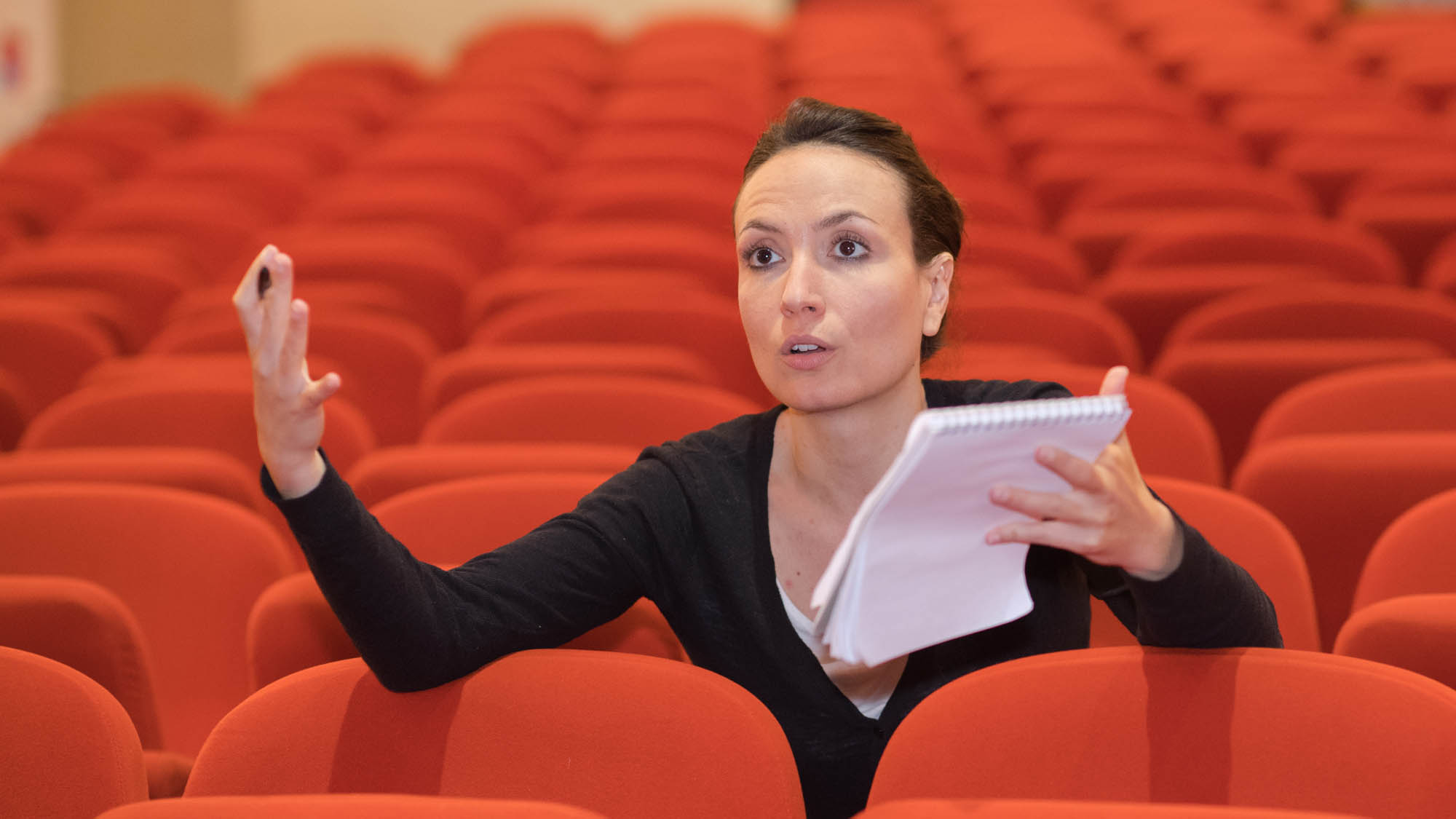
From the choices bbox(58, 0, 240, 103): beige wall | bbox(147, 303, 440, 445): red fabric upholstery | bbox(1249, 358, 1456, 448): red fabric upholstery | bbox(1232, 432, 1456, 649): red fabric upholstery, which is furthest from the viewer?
bbox(58, 0, 240, 103): beige wall

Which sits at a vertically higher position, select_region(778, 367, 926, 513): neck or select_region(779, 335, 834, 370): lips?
select_region(779, 335, 834, 370): lips

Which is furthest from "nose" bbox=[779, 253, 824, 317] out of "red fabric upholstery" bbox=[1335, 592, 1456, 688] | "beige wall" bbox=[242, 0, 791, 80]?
"beige wall" bbox=[242, 0, 791, 80]

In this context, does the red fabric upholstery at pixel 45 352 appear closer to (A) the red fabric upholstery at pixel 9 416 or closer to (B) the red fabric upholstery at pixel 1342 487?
(A) the red fabric upholstery at pixel 9 416

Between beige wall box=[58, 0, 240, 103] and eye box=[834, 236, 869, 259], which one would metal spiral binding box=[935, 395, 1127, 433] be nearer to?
eye box=[834, 236, 869, 259]

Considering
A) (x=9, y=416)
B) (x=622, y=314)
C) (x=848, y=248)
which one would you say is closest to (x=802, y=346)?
(x=848, y=248)

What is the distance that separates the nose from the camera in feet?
3.88

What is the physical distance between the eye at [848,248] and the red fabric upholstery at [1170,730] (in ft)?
1.44

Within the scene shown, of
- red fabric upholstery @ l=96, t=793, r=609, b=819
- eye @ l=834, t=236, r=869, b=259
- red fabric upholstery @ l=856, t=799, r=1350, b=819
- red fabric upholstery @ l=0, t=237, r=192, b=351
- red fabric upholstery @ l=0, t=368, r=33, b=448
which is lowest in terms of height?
red fabric upholstery @ l=0, t=368, r=33, b=448

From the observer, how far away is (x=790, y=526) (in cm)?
130

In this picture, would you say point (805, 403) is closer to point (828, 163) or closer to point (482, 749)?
point (828, 163)

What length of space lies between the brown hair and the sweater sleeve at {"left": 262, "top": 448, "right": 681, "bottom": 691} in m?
0.37

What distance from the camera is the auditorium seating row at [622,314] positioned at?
1.39 meters

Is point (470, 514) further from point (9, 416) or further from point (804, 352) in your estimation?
point (9, 416)

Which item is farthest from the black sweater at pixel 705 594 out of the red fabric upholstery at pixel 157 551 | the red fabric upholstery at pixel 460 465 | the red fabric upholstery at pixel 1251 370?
the red fabric upholstery at pixel 1251 370
